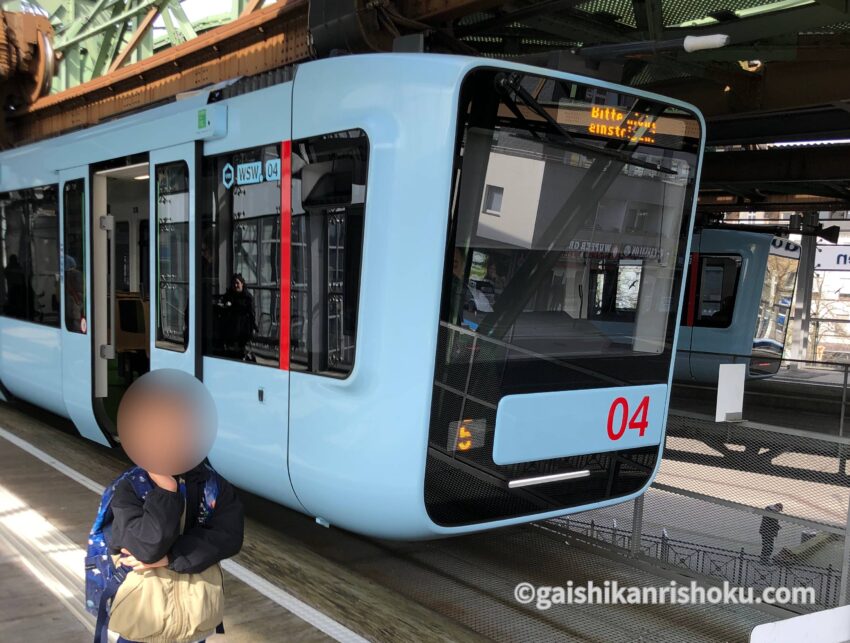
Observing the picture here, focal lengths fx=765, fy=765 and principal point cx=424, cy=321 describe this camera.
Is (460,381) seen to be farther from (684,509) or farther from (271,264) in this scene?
(684,509)

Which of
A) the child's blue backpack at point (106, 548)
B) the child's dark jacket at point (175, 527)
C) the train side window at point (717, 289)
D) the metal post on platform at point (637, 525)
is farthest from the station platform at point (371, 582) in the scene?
the train side window at point (717, 289)

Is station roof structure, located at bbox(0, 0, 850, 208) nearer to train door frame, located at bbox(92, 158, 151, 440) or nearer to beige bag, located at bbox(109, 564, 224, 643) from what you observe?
train door frame, located at bbox(92, 158, 151, 440)

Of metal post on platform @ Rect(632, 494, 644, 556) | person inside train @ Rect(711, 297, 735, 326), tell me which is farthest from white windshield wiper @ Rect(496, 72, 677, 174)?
person inside train @ Rect(711, 297, 735, 326)

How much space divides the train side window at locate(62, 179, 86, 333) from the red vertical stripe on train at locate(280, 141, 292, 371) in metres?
2.87

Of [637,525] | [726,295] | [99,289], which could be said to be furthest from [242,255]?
[726,295]

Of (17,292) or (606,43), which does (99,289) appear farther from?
(606,43)

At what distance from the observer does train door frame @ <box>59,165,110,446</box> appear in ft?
Result: 20.5

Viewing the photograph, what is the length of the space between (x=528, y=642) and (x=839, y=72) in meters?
7.31

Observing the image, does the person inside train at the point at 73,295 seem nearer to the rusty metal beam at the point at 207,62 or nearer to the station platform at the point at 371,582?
the station platform at the point at 371,582

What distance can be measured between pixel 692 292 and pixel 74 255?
36.7ft

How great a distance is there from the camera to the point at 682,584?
4410 mm

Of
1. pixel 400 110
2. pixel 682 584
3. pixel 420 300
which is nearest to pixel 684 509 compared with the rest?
pixel 682 584

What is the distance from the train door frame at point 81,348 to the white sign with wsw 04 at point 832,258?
67.6 feet

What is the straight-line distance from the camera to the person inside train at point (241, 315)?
4.58 metres
